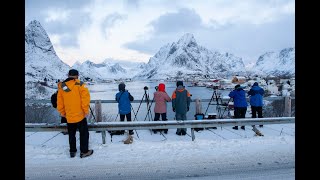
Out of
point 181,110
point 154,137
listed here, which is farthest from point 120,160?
point 181,110

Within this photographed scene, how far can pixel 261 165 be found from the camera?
19.3 ft

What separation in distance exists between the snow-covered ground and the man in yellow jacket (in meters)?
0.35

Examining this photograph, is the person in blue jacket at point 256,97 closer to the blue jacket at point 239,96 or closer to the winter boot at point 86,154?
the blue jacket at point 239,96

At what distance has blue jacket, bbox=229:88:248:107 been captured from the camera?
10408mm

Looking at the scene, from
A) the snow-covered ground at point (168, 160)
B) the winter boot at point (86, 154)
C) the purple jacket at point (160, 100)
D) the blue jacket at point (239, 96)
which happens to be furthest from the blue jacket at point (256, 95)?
the winter boot at point (86, 154)

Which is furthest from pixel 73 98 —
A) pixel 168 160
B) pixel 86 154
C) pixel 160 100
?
pixel 160 100

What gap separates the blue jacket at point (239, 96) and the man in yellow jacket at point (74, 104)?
572 centimetres

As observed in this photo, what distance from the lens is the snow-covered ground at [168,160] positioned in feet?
17.7

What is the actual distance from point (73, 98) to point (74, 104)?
0.14 m

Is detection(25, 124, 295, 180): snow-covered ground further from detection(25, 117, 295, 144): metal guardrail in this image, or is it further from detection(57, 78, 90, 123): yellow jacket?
detection(57, 78, 90, 123): yellow jacket

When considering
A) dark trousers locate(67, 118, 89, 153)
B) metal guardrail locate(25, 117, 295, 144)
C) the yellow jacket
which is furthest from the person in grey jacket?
the yellow jacket
